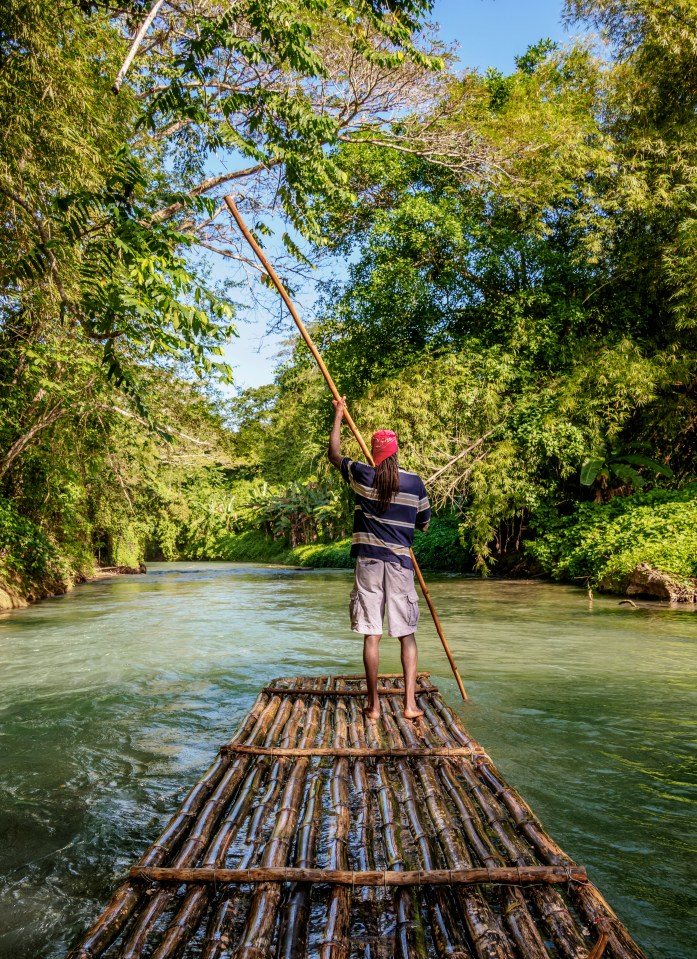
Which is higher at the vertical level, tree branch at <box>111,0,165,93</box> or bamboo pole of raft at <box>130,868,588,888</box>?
tree branch at <box>111,0,165,93</box>

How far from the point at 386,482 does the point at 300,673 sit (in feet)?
9.68

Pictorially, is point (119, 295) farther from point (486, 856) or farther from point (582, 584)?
point (582, 584)

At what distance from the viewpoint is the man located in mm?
3752

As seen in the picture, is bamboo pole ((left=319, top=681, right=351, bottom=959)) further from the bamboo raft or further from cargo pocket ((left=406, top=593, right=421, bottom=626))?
cargo pocket ((left=406, top=593, right=421, bottom=626))

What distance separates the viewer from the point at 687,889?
2.40 metres

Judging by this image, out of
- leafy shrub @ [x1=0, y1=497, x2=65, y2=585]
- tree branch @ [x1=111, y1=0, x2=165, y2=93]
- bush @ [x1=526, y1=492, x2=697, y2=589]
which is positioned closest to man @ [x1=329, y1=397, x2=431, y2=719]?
tree branch @ [x1=111, y1=0, x2=165, y2=93]

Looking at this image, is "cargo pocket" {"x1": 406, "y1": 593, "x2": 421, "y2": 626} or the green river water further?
"cargo pocket" {"x1": 406, "y1": 593, "x2": 421, "y2": 626}

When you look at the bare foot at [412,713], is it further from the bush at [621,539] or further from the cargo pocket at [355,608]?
the bush at [621,539]

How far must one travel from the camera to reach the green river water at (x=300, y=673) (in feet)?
8.28

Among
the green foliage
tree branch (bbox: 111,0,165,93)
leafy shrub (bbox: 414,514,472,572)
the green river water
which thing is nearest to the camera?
the green river water

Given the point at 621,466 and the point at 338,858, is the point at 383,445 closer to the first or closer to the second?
the point at 338,858

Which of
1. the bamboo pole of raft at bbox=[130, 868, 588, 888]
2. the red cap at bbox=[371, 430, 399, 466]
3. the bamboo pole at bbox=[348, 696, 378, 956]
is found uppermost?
the red cap at bbox=[371, 430, 399, 466]

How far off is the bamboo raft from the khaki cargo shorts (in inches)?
29.7

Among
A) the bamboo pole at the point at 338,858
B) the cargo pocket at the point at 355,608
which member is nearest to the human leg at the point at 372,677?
the cargo pocket at the point at 355,608
